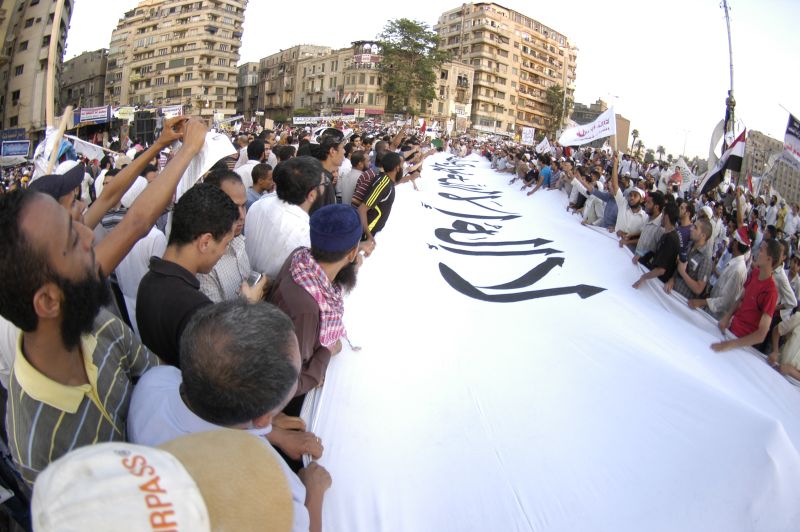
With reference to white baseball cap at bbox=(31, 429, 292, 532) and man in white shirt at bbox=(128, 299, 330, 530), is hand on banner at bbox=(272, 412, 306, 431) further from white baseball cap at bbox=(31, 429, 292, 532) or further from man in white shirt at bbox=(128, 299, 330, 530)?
white baseball cap at bbox=(31, 429, 292, 532)

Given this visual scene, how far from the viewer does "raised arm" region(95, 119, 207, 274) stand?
1.52 meters

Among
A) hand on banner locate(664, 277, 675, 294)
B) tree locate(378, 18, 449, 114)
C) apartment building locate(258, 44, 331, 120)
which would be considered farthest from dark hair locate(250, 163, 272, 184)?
apartment building locate(258, 44, 331, 120)

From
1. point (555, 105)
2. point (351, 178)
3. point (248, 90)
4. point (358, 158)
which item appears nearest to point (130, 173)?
point (351, 178)

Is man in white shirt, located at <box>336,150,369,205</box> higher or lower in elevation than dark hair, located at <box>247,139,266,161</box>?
lower

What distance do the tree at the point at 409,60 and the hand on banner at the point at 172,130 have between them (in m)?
53.0

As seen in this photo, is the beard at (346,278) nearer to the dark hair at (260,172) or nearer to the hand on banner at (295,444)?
the hand on banner at (295,444)

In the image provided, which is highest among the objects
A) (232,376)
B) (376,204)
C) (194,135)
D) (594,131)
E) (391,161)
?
(594,131)

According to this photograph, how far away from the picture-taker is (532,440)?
6.51 ft

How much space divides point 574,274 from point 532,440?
96.4 inches

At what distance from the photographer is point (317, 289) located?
1872 mm

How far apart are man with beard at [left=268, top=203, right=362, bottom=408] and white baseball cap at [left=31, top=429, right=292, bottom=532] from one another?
3.50 ft

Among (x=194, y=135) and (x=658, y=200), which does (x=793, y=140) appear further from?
(x=194, y=135)

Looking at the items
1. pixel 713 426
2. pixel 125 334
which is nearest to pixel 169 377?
pixel 125 334

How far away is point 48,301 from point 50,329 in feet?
0.26
